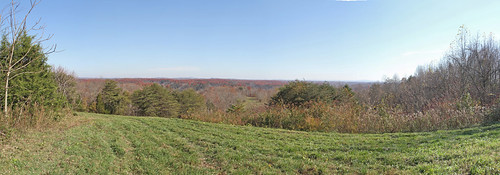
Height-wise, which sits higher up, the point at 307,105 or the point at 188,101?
the point at 307,105

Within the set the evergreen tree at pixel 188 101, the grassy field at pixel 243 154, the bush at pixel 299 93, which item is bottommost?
the evergreen tree at pixel 188 101

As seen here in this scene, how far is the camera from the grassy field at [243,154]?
3.81m

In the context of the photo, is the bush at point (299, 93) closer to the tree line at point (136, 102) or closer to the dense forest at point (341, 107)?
the dense forest at point (341, 107)

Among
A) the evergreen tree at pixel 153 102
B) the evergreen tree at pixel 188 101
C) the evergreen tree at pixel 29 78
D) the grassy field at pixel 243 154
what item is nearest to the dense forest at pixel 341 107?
the evergreen tree at pixel 29 78

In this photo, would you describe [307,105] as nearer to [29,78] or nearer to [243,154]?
[243,154]

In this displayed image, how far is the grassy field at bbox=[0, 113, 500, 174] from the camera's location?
3811mm

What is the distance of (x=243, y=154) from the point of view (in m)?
4.93

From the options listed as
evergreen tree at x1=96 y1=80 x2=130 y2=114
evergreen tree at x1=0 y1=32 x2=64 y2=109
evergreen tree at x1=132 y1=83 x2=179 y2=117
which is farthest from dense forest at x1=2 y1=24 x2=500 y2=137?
evergreen tree at x1=132 y1=83 x2=179 y2=117

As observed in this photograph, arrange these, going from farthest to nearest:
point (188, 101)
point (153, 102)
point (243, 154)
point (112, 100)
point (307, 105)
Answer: point (188, 101) < point (153, 102) < point (112, 100) < point (307, 105) < point (243, 154)

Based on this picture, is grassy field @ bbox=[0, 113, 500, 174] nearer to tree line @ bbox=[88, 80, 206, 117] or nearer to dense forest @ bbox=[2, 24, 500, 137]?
dense forest @ bbox=[2, 24, 500, 137]

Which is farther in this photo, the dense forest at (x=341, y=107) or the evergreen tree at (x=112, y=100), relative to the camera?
the evergreen tree at (x=112, y=100)

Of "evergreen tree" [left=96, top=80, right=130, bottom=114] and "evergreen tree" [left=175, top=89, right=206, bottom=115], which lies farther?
"evergreen tree" [left=175, top=89, right=206, bottom=115]

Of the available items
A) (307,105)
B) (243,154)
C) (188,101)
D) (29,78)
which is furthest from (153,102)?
(243,154)

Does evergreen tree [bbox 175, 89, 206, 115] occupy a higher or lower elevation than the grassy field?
lower
